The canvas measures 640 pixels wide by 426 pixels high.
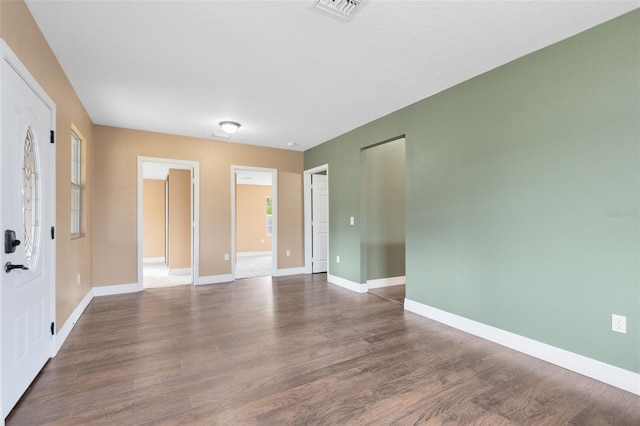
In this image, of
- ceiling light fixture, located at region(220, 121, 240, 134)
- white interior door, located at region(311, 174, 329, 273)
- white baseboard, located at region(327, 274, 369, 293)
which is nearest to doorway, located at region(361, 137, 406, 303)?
white baseboard, located at region(327, 274, 369, 293)

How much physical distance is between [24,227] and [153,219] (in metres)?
6.94

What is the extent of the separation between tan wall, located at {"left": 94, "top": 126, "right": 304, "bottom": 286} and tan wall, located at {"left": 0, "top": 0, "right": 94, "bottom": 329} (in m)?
0.40

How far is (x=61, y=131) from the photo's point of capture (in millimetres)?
2863

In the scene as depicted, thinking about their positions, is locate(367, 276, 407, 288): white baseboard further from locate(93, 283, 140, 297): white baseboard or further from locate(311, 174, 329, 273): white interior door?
locate(93, 283, 140, 297): white baseboard

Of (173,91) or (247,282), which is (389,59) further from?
(247,282)

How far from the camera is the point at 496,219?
290cm

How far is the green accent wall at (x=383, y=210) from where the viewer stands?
16.2ft

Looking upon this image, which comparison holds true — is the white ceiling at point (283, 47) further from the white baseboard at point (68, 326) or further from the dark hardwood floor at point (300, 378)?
the dark hardwood floor at point (300, 378)

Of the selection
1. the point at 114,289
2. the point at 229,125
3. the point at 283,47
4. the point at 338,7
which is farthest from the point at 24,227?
the point at 114,289

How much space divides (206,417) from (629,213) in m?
3.09

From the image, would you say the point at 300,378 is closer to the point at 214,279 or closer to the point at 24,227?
the point at 24,227

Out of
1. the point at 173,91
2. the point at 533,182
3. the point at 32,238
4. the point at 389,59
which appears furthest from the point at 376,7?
the point at 32,238

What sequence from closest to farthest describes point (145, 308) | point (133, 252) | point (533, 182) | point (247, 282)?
point (533, 182), point (145, 308), point (133, 252), point (247, 282)

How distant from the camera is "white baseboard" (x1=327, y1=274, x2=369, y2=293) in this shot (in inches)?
188
